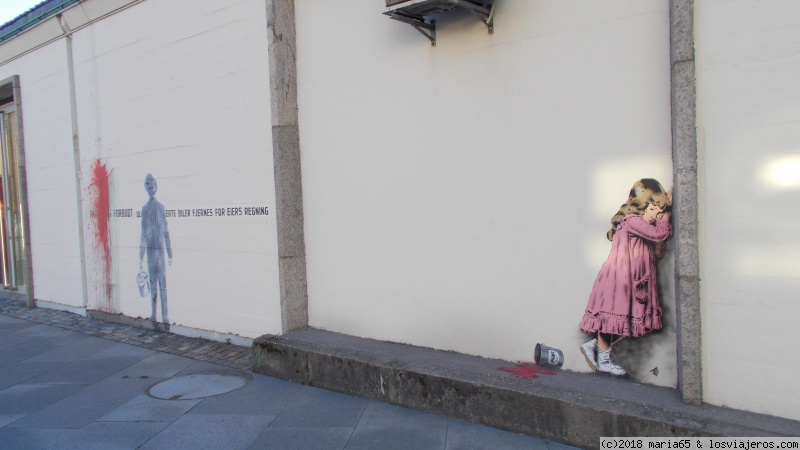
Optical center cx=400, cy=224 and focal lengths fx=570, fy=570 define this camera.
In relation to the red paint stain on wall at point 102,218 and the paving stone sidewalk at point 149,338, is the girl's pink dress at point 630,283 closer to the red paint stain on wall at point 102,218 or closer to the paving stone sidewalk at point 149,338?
the paving stone sidewalk at point 149,338

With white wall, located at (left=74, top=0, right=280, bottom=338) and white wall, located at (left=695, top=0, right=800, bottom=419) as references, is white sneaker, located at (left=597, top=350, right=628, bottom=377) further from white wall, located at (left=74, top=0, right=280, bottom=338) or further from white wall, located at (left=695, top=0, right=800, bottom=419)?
white wall, located at (left=74, top=0, right=280, bottom=338)

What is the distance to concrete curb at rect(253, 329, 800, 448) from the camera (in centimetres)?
361

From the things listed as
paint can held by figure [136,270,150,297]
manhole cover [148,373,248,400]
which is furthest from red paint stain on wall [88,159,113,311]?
manhole cover [148,373,248,400]

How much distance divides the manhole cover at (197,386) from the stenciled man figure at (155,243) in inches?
89.4

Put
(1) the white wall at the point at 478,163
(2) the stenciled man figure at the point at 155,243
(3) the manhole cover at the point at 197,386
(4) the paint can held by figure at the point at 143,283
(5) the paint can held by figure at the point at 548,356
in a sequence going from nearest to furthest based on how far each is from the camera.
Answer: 1. (1) the white wall at the point at 478,163
2. (5) the paint can held by figure at the point at 548,356
3. (3) the manhole cover at the point at 197,386
4. (2) the stenciled man figure at the point at 155,243
5. (4) the paint can held by figure at the point at 143,283

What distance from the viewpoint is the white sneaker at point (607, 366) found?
428 centimetres

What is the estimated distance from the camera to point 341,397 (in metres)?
5.11

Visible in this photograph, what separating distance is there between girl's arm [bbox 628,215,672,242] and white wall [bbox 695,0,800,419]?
321mm

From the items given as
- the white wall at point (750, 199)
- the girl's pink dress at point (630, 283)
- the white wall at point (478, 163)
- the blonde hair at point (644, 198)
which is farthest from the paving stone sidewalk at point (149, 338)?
the white wall at point (750, 199)

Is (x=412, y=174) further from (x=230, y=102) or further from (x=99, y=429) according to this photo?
(x=99, y=429)

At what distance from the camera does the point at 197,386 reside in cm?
563

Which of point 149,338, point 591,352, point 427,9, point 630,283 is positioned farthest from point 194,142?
point 630,283

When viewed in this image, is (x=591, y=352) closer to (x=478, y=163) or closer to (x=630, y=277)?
(x=630, y=277)

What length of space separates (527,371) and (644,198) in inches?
63.7
